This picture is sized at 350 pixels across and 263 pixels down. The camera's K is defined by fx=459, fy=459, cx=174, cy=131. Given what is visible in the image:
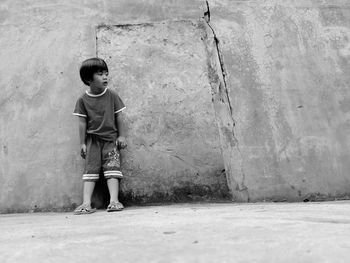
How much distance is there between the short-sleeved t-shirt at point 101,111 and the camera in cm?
293

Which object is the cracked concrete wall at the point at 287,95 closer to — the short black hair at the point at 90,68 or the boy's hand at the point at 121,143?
the boy's hand at the point at 121,143

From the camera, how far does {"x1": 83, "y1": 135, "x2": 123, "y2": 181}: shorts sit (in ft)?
9.35

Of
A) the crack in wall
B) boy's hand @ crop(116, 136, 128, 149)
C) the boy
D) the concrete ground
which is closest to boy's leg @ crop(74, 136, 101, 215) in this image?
the boy

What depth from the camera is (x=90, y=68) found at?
9.64 feet

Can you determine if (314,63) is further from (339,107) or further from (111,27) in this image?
(111,27)

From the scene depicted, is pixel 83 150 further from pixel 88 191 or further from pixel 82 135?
pixel 88 191

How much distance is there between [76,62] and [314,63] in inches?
64.9

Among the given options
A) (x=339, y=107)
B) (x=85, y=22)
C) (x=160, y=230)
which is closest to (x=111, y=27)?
(x=85, y=22)

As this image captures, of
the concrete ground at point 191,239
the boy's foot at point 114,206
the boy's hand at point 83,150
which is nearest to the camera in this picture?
the concrete ground at point 191,239

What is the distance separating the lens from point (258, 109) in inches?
121

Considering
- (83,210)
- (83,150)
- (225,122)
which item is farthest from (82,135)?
(225,122)

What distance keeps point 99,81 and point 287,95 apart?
1.26 metres

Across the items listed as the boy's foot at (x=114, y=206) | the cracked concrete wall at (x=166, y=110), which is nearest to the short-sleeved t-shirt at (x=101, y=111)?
the cracked concrete wall at (x=166, y=110)

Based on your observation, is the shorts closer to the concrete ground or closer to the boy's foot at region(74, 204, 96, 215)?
the boy's foot at region(74, 204, 96, 215)
